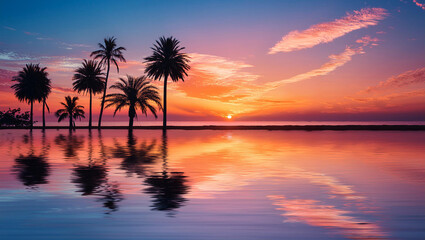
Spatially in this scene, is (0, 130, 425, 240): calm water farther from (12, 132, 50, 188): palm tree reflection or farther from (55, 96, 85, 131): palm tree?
(55, 96, 85, 131): palm tree

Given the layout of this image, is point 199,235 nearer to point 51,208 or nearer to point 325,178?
point 51,208

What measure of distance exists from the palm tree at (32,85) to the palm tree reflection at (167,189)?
85802 mm

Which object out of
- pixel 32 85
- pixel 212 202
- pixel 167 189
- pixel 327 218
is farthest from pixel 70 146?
pixel 32 85

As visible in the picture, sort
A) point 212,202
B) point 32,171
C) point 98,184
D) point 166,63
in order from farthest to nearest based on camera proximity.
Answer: point 166,63 → point 32,171 → point 98,184 → point 212,202

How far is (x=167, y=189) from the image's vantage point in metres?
13.0

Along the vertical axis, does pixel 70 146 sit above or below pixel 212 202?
above

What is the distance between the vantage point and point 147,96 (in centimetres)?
7719

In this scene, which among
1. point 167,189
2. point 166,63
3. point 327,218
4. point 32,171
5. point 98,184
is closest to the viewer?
point 327,218

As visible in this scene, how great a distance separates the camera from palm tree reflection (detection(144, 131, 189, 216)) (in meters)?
10.5

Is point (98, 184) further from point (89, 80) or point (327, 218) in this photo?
point (89, 80)

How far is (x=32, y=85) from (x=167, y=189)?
91.1 metres

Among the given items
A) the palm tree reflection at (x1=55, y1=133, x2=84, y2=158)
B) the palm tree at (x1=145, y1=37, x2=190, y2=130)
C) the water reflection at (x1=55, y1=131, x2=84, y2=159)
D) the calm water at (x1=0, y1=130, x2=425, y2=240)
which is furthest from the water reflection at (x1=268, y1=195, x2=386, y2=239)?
the palm tree at (x1=145, y1=37, x2=190, y2=130)

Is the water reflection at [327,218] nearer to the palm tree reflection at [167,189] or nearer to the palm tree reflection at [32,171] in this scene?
the palm tree reflection at [167,189]

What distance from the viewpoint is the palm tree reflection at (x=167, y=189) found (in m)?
10.5
